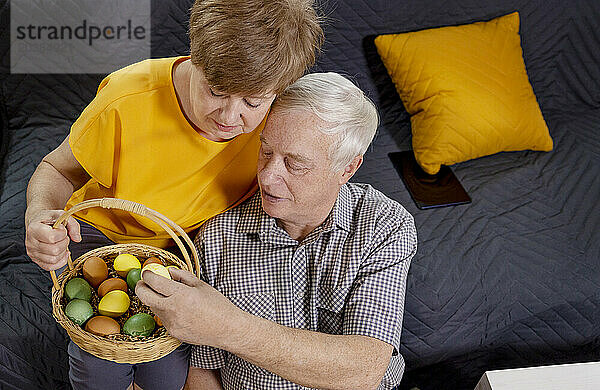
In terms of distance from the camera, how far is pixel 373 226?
144cm

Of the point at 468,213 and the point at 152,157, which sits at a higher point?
the point at 152,157

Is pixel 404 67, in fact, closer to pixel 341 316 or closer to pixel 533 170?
pixel 533 170

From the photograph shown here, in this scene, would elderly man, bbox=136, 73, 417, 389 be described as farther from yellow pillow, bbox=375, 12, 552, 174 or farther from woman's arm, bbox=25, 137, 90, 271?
yellow pillow, bbox=375, 12, 552, 174

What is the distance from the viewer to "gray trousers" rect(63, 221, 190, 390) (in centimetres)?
137

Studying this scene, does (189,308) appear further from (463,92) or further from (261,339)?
(463,92)

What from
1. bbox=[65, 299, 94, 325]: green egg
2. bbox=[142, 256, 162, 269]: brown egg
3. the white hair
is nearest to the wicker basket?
bbox=[65, 299, 94, 325]: green egg

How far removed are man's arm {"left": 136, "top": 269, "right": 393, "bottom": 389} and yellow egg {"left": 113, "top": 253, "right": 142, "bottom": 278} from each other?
9.1 inches

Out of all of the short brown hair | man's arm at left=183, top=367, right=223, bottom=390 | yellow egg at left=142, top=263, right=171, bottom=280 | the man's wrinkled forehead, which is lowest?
man's arm at left=183, top=367, right=223, bottom=390

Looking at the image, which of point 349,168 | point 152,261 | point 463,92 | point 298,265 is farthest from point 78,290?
point 463,92

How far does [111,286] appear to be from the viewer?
Result: 1.32 metres

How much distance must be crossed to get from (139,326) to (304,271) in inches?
15.7

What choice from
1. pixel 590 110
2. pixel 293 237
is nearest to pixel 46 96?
pixel 293 237

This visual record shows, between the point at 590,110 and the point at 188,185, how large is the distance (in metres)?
1.64

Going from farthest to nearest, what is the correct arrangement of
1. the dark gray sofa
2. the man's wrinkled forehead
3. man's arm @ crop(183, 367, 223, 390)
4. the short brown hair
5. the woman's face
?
the dark gray sofa
man's arm @ crop(183, 367, 223, 390)
the man's wrinkled forehead
the woman's face
the short brown hair
